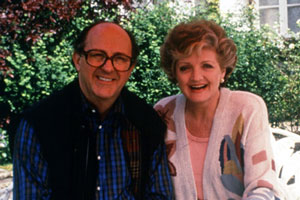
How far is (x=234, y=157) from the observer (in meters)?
2.38

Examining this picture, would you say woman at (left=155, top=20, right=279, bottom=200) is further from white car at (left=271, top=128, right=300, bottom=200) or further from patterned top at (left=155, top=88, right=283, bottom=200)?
white car at (left=271, top=128, right=300, bottom=200)

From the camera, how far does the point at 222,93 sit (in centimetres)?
261

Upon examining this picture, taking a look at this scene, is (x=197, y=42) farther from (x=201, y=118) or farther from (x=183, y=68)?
(x=201, y=118)

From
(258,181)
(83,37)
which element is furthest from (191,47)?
(258,181)

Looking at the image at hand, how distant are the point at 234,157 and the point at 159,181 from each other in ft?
1.56

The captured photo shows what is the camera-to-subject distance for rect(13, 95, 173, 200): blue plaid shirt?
86.7 inches

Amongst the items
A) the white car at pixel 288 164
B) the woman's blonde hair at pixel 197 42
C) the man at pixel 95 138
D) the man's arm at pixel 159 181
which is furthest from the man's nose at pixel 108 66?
the white car at pixel 288 164

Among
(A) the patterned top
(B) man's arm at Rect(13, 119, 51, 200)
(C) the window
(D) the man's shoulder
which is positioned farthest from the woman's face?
(C) the window

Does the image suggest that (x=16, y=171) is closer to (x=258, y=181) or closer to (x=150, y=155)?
(x=150, y=155)

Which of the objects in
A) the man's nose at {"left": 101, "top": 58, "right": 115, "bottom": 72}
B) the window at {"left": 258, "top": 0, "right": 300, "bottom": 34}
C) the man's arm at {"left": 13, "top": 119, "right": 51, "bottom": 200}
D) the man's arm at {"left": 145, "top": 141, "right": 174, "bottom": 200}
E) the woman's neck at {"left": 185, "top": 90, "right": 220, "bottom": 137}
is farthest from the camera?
the window at {"left": 258, "top": 0, "right": 300, "bottom": 34}

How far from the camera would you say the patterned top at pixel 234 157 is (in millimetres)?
2291

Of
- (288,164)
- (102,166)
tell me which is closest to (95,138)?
(102,166)

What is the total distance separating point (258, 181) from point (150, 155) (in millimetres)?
649

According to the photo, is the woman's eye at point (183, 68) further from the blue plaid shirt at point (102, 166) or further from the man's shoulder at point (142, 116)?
the blue plaid shirt at point (102, 166)
